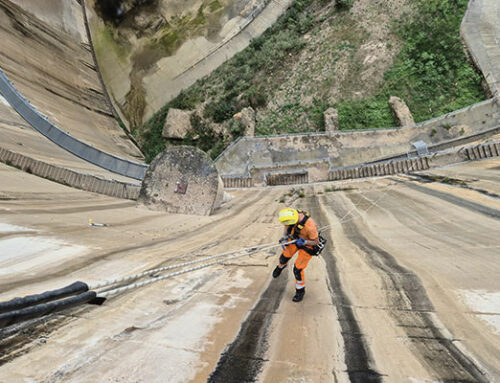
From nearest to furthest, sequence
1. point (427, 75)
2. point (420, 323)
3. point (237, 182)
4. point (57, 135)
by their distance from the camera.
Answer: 1. point (420, 323)
2. point (57, 135)
3. point (237, 182)
4. point (427, 75)

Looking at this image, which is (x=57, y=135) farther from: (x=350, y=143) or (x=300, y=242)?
(x=350, y=143)

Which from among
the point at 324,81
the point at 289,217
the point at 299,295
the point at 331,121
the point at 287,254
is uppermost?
the point at 324,81

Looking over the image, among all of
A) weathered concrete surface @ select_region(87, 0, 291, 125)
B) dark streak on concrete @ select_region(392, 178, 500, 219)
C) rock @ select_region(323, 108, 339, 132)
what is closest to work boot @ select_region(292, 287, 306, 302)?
dark streak on concrete @ select_region(392, 178, 500, 219)

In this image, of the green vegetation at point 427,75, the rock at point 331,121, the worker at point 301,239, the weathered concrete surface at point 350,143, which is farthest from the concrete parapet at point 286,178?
the worker at point 301,239

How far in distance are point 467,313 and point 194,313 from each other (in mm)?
Answer: 2652

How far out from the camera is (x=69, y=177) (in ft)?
28.3

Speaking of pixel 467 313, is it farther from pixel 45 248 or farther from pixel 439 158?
pixel 439 158

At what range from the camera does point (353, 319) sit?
118 inches

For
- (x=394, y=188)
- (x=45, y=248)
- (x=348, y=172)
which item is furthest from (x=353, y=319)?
(x=348, y=172)

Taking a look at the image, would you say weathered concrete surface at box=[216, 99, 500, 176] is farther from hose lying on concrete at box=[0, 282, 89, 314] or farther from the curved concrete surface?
hose lying on concrete at box=[0, 282, 89, 314]

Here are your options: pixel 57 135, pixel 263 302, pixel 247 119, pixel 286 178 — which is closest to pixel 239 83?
pixel 247 119

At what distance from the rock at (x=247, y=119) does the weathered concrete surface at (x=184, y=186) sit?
24.6 feet

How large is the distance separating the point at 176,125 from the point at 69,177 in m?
9.66

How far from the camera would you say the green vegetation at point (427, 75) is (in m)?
14.4
